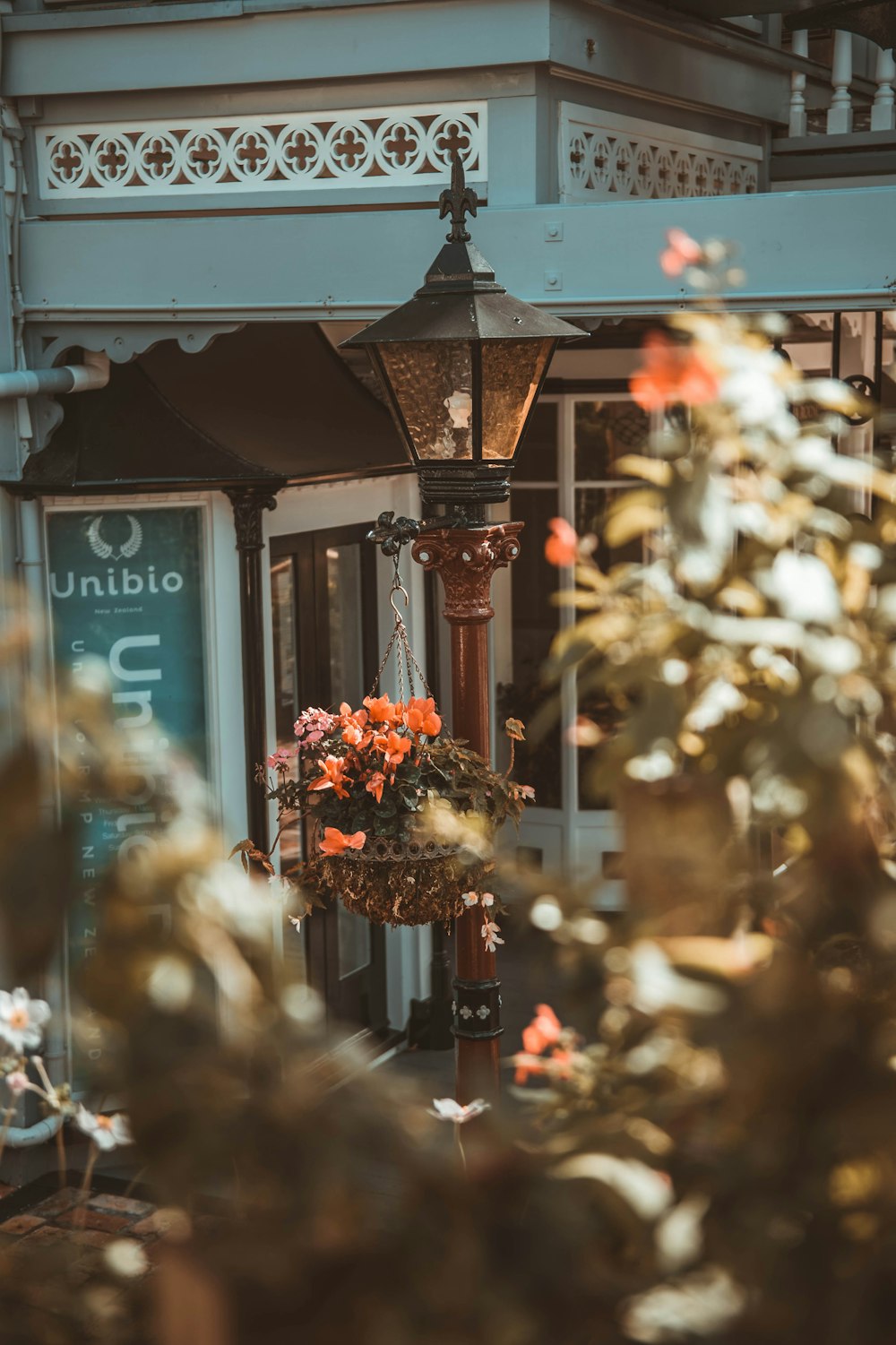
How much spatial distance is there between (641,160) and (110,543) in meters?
2.39

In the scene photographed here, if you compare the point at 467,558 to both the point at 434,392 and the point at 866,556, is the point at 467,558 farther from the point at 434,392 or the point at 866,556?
the point at 866,556

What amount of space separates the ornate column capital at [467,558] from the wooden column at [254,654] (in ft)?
7.38

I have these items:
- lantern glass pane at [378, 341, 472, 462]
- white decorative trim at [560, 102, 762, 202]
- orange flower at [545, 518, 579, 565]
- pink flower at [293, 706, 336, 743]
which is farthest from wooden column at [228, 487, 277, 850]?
orange flower at [545, 518, 579, 565]

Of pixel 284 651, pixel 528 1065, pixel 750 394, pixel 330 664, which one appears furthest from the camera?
pixel 330 664

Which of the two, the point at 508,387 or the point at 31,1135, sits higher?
the point at 508,387

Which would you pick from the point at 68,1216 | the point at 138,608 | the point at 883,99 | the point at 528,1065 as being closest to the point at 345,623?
the point at 138,608

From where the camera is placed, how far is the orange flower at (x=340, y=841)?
3.31 meters

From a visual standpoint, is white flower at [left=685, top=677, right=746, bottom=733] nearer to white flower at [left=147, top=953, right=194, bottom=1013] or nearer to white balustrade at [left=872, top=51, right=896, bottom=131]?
white flower at [left=147, top=953, right=194, bottom=1013]

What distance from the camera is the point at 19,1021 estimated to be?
7.13ft

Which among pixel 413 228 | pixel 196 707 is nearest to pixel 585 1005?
pixel 413 228

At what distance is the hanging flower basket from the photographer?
133 inches

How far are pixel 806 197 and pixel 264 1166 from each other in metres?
4.03

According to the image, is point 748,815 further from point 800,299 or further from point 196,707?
point 196,707

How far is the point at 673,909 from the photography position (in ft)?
3.64
